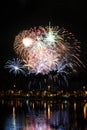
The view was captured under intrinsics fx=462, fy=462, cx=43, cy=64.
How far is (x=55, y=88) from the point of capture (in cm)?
12688

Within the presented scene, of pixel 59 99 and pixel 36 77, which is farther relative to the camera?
pixel 59 99

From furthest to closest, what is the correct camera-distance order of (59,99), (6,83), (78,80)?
(6,83)
(78,80)
(59,99)

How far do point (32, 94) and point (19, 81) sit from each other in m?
7.31

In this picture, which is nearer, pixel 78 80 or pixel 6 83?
pixel 78 80

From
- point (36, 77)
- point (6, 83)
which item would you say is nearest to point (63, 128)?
point (36, 77)

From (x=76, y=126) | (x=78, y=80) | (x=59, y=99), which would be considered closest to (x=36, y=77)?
(x=59, y=99)

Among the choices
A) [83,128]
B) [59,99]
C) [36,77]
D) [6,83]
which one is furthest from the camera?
[6,83]

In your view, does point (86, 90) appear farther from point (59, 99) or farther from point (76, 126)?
point (76, 126)

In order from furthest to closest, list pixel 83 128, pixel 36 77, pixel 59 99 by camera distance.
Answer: pixel 59 99
pixel 36 77
pixel 83 128

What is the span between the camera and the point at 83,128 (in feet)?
114

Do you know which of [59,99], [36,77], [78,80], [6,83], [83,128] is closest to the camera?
[83,128]

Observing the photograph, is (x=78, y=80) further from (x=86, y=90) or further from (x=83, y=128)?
(x=83, y=128)

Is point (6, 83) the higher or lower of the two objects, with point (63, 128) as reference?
higher

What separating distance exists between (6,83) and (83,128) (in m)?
107
